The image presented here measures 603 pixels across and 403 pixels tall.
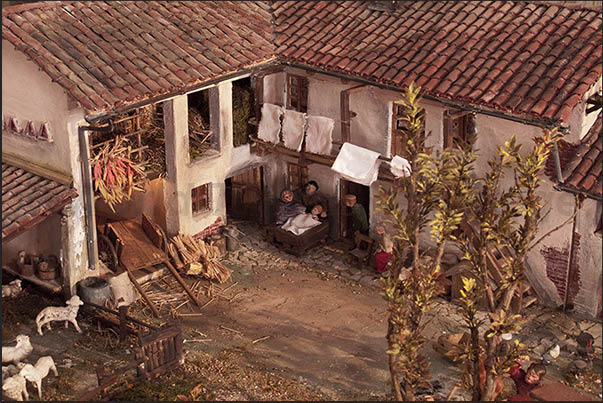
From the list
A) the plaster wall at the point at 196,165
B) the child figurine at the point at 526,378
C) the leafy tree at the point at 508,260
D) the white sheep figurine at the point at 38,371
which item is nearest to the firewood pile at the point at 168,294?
the plaster wall at the point at 196,165

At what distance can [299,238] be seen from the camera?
26641 mm

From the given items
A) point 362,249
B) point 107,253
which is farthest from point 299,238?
point 107,253

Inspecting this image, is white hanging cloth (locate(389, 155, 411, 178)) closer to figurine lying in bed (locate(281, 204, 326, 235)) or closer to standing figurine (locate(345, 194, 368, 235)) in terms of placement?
standing figurine (locate(345, 194, 368, 235))

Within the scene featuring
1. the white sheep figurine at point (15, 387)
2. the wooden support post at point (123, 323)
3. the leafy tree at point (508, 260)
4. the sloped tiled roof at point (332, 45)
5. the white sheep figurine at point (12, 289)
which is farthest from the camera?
the white sheep figurine at point (12, 289)

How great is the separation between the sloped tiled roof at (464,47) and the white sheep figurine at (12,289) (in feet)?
28.7

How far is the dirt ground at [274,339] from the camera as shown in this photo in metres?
20.9

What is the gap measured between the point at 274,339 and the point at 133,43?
309 inches

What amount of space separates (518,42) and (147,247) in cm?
1040

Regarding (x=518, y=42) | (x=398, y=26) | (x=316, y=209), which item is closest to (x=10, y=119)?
(x=316, y=209)

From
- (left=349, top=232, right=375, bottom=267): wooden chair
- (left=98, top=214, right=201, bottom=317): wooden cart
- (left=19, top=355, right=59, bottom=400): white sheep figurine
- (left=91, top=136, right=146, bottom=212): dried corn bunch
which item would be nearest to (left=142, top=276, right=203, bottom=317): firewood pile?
(left=98, top=214, right=201, bottom=317): wooden cart

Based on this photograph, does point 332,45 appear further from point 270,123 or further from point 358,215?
point 358,215

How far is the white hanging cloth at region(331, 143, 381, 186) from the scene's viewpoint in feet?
83.7

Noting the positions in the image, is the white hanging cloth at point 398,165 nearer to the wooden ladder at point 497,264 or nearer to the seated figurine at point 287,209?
the wooden ladder at point 497,264

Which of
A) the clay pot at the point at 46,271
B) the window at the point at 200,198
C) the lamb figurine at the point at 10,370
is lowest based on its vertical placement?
the lamb figurine at the point at 10,370
